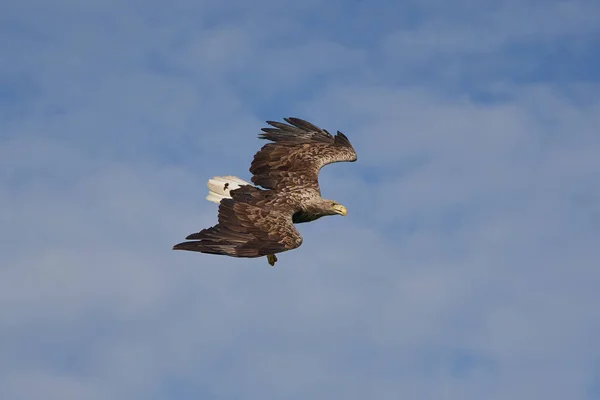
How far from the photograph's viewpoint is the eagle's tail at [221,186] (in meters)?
24.3

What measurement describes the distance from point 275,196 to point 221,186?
1299 millimetres

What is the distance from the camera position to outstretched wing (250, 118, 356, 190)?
82.9ft

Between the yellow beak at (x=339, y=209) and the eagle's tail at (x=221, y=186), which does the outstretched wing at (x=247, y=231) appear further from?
the yellow beak at (x=339, y=209)

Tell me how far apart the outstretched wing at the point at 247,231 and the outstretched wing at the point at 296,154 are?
1.41 meters

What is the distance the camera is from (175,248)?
19859 millimetres

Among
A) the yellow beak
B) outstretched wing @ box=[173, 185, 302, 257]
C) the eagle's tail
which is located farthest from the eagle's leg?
the yellow beak

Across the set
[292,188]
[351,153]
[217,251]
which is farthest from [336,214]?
[217,251]

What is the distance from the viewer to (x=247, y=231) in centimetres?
2170

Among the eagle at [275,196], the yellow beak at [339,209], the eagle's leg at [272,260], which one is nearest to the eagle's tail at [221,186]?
the eagle at [275,196]

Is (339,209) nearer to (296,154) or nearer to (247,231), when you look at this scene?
(296,154)

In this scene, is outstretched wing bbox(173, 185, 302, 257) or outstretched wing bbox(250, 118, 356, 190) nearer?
outstretched wing bbox(173, 185, 302, 257)

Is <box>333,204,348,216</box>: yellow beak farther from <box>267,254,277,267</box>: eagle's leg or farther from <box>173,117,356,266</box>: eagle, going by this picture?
<box>267,254,277,267</box>: eagle's leg

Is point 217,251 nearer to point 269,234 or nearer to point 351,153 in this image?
point 269,234

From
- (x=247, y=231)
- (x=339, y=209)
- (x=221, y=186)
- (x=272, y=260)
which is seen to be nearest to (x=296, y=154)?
(x=339, y=209)
